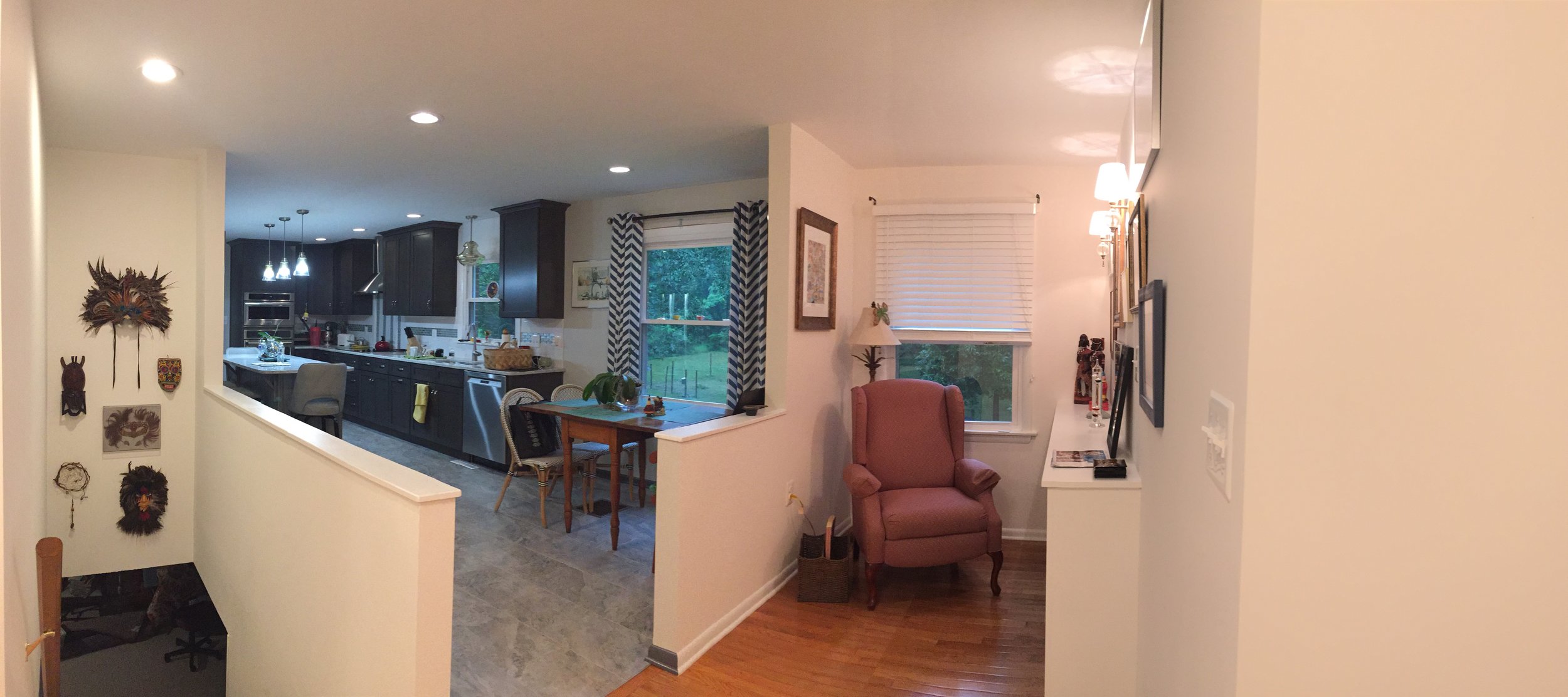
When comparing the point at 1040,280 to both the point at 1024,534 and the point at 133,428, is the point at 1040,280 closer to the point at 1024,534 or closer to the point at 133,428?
the point at 1024,534

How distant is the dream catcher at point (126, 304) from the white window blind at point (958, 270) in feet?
14.3

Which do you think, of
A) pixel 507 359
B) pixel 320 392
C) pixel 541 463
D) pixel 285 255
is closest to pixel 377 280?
pixel 285 255

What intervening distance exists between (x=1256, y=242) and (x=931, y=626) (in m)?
2.68

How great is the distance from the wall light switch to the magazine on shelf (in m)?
1.28

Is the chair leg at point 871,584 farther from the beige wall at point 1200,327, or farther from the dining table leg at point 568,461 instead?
the dining table leg at point 568,461

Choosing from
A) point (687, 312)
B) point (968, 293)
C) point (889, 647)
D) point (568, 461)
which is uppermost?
point (968, 293)

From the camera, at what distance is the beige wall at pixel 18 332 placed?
4.90ft

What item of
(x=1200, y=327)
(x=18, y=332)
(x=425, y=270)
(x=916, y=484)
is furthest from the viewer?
(x=425, y=270)

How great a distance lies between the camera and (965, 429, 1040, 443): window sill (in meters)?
4.57

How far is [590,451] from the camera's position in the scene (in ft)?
16.1

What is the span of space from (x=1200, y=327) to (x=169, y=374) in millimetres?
5383

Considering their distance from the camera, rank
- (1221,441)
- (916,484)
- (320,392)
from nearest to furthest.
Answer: (1221,441), (916,484), (320,392)

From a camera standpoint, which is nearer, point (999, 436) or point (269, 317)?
point (999, 436)

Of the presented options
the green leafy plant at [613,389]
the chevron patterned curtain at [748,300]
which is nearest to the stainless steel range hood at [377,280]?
the green leafy plant at [613,389]
